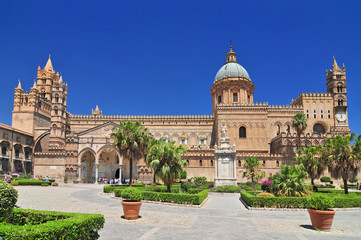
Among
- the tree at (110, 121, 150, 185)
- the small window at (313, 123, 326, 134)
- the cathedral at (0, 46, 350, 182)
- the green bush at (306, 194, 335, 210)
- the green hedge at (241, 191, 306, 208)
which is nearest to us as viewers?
the green bush at (306, 194, 335, 210)

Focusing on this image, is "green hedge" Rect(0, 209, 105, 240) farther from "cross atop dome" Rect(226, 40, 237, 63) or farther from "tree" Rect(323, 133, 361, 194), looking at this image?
"cross atop dome" Rect(226, 40, 237, 63)

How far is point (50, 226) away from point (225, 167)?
27376mm

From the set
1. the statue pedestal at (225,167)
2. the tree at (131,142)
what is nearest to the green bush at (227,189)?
the statue pedestal at (225,167)

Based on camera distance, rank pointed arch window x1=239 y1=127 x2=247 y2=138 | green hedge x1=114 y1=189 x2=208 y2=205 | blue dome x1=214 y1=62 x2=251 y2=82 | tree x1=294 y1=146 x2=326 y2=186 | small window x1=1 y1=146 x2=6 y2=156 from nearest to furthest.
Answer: green hedge x1=114 y1=189 x2=208 y2=205 → tree x1=294 y1=146 x2=326 y2=186 → small window x1=1 y1=146 x2=6 y2=156 → pointed arch window x1=239 y1=127 x2=247 y2=138 → blue dome x1=214 y1=62 x2=251 y2=82

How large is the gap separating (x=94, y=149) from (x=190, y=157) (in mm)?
→ 16063

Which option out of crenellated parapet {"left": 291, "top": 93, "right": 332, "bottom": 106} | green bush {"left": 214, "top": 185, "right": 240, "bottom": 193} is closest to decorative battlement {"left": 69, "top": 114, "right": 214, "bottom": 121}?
crenellated parapet {"left": 291, "top": 93, "right": 332, "bottom": 106}

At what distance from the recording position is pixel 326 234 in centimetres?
1045

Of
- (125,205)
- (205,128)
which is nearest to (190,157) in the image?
(205,128)

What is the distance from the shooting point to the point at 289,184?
1914 centimetres

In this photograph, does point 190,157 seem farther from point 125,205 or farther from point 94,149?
point 125,205

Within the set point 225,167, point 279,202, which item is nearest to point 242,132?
point 225,167

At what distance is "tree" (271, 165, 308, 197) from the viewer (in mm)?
18969

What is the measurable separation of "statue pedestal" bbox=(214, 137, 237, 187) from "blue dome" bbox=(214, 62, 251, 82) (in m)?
28.3

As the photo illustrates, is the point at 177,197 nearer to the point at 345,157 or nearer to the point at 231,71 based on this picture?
the point at 345,157
